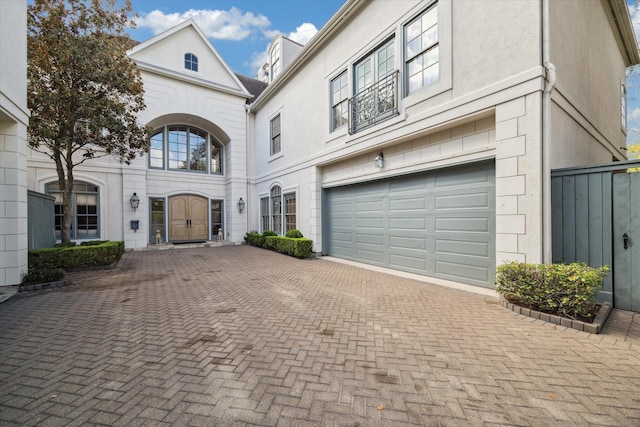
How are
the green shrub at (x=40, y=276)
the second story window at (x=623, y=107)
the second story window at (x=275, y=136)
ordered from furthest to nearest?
the second story window at (x=275, y=136) → the second story window at (x=623, y=107) → the green shrub at (x=40, y=276)

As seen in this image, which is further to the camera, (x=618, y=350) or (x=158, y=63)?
(x=158, y=63)

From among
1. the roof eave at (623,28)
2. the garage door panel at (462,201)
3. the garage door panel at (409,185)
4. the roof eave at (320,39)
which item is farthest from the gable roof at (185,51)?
the roof eave at (623,28)

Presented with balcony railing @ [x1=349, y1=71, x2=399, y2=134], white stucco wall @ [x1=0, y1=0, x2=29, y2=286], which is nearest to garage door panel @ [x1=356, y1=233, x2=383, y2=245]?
balcony railing @ [x1=349, y1=71, x2=399, y2=134]

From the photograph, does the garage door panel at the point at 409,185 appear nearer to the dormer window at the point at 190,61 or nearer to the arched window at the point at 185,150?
the arched window at the point at 185,150

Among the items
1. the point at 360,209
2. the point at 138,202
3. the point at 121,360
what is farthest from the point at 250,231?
the point at 121,360

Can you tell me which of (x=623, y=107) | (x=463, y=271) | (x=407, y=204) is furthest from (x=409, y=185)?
(x=623, y=107)

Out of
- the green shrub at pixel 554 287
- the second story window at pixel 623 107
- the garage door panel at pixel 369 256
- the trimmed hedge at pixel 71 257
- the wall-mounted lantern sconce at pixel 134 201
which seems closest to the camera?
the green shrub at pixel 554 287

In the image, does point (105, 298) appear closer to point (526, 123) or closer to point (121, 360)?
point (121, 360)

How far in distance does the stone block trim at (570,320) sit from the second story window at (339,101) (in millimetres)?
6759

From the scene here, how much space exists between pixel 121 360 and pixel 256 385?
5.22 ft

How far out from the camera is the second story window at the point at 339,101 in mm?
8755

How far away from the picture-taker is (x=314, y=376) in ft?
8.37

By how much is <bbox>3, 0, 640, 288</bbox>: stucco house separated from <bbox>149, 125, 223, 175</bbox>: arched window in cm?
7

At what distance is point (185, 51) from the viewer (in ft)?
45.4
